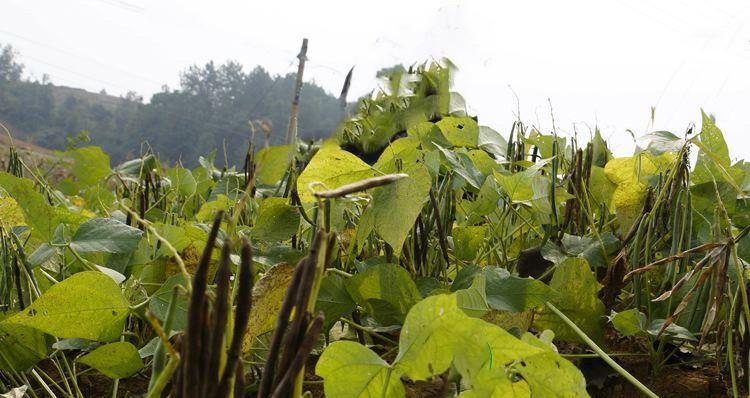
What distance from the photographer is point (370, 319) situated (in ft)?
1.46

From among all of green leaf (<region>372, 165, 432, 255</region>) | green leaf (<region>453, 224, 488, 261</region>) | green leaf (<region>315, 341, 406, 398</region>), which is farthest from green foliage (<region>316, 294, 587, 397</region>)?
green leaf (<region>453, 224, 488, 261</region>)

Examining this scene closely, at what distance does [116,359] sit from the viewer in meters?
0.37

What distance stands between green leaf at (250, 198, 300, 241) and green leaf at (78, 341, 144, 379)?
0.13 m

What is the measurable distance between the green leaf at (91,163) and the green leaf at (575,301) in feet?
2.21

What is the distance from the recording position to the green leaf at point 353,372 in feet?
0.83

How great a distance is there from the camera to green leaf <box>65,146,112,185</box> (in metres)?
0.89

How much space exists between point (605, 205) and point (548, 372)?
36 cm

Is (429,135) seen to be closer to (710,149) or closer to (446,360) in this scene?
(710,149)

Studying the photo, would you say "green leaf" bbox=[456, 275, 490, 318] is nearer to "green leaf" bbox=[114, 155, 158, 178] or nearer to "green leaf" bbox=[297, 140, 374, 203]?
"green leaf" bbox=[297, 140, 374, 203]

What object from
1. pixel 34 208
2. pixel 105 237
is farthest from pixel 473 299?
pixel 34 208

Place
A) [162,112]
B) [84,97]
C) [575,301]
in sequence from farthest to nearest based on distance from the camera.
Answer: [84,97] < [162,112] < [575,301]

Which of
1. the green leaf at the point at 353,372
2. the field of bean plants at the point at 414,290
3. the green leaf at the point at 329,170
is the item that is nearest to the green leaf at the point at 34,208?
the field of bean plants at the point at 414,290

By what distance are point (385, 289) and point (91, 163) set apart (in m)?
0.66

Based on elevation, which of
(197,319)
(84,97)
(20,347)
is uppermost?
(84,97)
